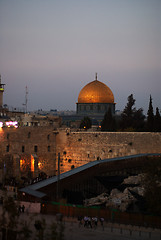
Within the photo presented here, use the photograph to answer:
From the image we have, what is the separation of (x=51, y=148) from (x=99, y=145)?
5.32 meters

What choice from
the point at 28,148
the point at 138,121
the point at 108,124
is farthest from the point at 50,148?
the point at 138,121

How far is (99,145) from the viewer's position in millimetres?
36750

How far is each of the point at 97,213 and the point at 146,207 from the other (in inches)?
134

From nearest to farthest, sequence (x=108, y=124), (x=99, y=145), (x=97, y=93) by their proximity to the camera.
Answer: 1. (x=99, y=145)
2. (x=108, y=124)
3. (x=97, y=93)

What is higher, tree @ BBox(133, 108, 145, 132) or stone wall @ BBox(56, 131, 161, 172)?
tree @ BBox(133, 108, 145, 132)

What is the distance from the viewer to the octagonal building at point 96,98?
6538 cm

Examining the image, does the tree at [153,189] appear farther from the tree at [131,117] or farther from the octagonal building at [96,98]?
the octagonal building at [96,98]

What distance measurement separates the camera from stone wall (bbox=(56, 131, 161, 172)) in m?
34.7

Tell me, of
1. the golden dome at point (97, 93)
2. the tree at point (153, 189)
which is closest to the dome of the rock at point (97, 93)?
the golden dome at point (97, 93)

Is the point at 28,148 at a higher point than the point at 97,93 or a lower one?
lower

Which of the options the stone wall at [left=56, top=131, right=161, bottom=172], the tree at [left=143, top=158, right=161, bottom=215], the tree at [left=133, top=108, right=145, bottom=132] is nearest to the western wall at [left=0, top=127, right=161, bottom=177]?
the stone wall at [left=56, top=131, right=161, bottom=172]

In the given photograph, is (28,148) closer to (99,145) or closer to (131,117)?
(99,145)

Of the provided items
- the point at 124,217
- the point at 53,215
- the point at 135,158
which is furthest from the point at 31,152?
the point at 124,217

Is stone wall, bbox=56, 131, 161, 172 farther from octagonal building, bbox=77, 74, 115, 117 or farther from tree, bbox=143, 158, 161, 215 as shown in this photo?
octagonal building, bbox=77, 74, 115, 117
